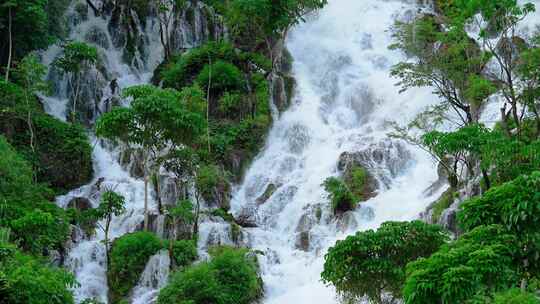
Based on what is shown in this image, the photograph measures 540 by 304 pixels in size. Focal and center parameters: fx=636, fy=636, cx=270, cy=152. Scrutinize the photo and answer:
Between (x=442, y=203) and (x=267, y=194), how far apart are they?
834 cm

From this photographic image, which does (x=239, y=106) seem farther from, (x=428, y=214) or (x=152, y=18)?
(x=428, y=214)

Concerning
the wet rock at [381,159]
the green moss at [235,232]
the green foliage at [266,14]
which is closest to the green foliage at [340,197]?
the wet rock at [381,159]

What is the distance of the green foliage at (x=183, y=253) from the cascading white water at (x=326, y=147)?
89.8 inches

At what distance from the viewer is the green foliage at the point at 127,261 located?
1892 centimetres

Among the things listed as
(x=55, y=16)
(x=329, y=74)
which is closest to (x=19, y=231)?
(x=55, y=16)

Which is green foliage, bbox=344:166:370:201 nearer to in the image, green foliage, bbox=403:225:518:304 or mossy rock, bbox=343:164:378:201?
mossy rock, bbox=343:164:378:201

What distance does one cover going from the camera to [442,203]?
19750 millimetres

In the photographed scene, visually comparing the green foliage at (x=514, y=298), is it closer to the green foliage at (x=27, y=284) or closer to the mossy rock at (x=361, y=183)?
the green foliage at (x=27, y=284)

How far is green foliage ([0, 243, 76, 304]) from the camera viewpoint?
984cm

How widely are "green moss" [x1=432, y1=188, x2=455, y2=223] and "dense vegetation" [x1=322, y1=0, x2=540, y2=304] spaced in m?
0.04

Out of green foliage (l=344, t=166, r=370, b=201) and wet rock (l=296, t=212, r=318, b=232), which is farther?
green foliage (l=344, t=166, r=370, b=201)

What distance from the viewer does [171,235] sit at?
70.4 ft

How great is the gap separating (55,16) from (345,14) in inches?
695

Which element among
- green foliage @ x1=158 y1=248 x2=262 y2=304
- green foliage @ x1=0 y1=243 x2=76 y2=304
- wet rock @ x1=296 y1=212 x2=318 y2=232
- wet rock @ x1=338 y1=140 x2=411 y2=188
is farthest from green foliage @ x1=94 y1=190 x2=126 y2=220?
wet rock @ x1=338 y1=140 x2=411 y2=188
